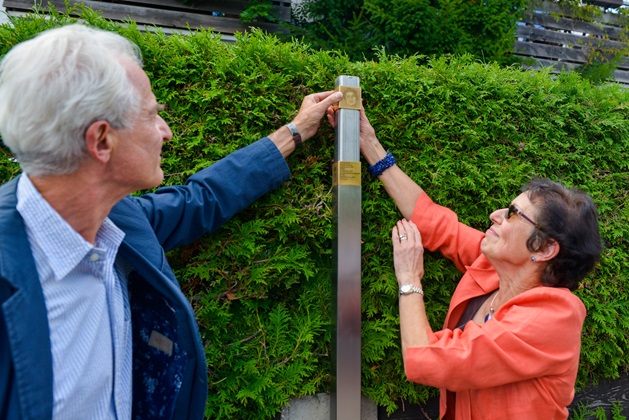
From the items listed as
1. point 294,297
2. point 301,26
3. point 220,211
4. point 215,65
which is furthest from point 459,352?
point 301,26

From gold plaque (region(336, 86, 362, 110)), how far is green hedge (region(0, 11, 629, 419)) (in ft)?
0.72

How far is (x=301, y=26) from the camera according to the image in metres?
6.33

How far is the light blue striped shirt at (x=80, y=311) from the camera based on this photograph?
1.45 m

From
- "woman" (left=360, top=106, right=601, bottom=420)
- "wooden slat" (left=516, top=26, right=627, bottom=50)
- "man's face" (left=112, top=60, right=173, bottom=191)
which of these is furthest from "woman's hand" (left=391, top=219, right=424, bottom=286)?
"wooden slat" (left=516, top=26, right=627, bottom=50)

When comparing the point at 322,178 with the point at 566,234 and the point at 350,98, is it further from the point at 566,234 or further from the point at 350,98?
the point at 566,234

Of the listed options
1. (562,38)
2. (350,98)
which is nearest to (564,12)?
(562,38)

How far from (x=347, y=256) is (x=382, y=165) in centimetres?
56

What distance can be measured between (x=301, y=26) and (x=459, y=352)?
5153 millimetres

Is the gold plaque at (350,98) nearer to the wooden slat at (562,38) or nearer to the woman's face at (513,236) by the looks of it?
the woman's face at (513,236)

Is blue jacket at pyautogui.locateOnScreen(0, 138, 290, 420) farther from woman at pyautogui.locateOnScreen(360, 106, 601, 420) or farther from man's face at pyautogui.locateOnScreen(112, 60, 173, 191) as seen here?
woman at pyautogui.locateOnScreen(360, 106, 601, 420)

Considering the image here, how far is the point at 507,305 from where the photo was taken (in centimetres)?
235

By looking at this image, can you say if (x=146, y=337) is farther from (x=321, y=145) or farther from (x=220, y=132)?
(x=321, y=145)

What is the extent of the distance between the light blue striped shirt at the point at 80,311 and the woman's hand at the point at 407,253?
4.88 ft

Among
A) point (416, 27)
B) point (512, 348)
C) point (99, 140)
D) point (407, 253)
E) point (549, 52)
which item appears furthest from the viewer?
point (549, 52)
